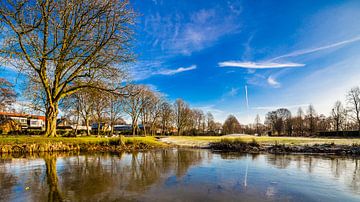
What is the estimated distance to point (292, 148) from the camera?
16.8 metres

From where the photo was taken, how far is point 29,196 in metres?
4.70

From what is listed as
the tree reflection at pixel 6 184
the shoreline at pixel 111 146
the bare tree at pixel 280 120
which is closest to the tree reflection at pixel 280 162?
the shoreline at pixel 111 146

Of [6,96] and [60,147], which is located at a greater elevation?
[6,96]

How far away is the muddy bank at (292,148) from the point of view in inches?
599

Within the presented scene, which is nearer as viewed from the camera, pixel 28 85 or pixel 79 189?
pixel 79 189

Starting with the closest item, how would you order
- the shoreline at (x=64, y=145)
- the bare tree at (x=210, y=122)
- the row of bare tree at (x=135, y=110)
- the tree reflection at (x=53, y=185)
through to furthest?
the tree reflection at (x=53, y=185), the shoreline at (x=64, y=145), the row of bare tree at (x=135, y=110), the bare tree at (x=210, y=122)

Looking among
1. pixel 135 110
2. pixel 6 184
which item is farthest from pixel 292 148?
pixel 135 110

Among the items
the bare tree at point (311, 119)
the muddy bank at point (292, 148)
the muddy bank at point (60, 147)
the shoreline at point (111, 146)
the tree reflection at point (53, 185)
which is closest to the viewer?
the tree reflection at point (53, 185)

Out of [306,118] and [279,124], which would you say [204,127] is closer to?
[279,124]

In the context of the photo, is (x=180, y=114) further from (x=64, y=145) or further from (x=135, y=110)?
(x=64, y=145)

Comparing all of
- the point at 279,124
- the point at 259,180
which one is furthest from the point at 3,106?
the point at 279,124

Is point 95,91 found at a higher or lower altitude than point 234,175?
higher

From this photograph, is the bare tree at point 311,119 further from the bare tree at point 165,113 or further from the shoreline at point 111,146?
the shoreline at point 111,146

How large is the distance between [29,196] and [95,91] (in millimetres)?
15154
